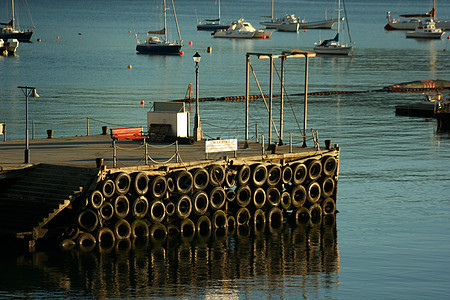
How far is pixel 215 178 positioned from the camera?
144 feet

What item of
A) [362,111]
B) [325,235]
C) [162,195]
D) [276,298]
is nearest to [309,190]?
[325,235]

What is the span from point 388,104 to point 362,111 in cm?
808

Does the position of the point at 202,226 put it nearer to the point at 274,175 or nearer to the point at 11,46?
the point at 274,175

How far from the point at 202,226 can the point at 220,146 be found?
164 inches

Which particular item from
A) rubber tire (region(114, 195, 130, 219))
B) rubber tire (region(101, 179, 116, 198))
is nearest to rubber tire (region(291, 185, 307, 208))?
rubber tire (region(114, 195, 130, 219))

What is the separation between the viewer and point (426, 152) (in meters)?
71.9

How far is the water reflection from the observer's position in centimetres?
3609

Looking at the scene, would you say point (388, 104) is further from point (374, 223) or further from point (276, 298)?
point (276, 298)

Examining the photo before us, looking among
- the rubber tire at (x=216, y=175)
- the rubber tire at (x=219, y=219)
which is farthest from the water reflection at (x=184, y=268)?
the rubber tire at (x=216, y=175)

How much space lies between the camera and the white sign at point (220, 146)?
44.3 m

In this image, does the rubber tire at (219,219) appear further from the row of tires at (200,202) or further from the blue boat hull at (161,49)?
the blue boat hull at (161,49)

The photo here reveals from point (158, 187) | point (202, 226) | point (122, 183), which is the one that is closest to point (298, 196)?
point (202, 226)

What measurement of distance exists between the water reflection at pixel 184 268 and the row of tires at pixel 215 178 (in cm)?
252

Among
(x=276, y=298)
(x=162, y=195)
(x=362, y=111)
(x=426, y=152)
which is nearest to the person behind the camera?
(x=276, y=298)
